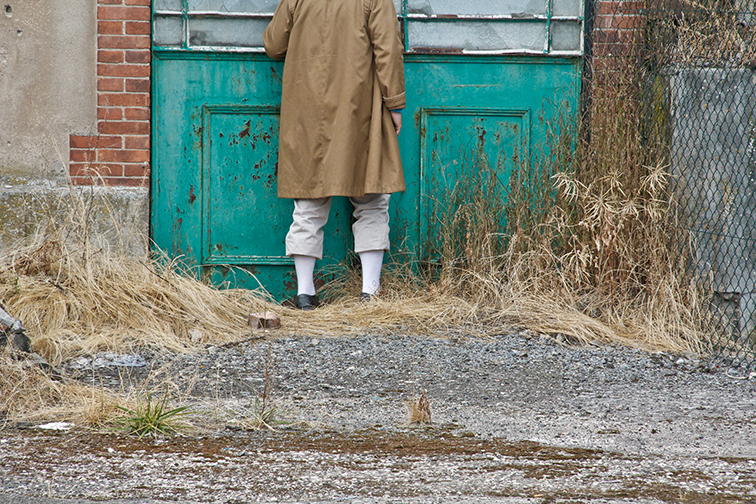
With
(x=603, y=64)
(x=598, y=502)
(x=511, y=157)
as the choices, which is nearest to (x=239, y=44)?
(x=511, y=157)

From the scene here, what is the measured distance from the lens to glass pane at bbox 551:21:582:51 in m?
4.82

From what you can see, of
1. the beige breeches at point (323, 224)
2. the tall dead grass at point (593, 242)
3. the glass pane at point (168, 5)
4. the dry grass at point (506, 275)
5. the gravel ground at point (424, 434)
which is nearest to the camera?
the gravel ground at point (424, 434)

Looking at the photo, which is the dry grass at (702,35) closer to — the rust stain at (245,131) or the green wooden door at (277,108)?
the green wooden door at (277,108)

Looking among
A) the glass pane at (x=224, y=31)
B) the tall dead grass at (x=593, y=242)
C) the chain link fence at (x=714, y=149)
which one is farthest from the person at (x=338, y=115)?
the chain link fence at (x=714, y=149)

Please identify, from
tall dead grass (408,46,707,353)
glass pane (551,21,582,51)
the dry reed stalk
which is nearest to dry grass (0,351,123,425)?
the dry reed stalk

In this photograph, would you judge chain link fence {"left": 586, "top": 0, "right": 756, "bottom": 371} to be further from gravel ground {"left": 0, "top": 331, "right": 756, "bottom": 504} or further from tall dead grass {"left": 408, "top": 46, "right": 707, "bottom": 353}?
gravel ground {"left": 0, "top": 331, "right": 756, "bottom": 504}

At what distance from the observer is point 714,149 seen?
14.0 feet

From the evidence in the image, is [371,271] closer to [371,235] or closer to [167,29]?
[371,235]

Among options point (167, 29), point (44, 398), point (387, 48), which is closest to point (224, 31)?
point (167, 29)

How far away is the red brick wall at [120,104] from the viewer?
464cm

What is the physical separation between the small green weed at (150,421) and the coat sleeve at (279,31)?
2.54 metres

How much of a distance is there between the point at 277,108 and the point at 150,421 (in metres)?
2.68

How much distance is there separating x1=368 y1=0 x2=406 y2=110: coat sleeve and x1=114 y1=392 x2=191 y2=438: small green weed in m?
2.39

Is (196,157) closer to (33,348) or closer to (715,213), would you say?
(33,348)
